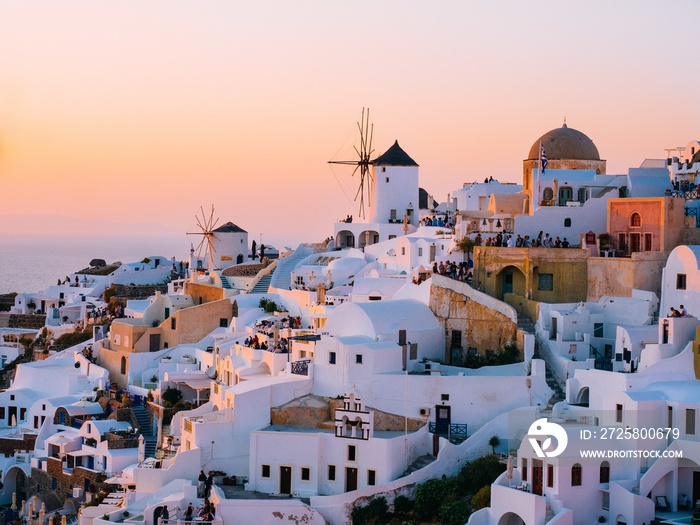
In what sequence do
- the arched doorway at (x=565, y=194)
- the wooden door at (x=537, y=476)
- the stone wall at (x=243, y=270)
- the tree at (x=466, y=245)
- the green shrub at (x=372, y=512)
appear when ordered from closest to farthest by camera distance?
the wooden door at (x=537, y=476), the green shrub at (x=372, y=512), the tree at (x=466, y=245), the arched doorway at (x=565, y=194), the stone wall at (x=243, y=270)

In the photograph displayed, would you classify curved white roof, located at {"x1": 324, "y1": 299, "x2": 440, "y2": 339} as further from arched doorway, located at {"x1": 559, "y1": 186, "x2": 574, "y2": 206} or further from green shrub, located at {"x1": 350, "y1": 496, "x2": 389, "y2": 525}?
arched doorway, located at {"x1": 559, "y1": 186, "x2": 574, "y2": 206}

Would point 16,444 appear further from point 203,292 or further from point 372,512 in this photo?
point 372,512

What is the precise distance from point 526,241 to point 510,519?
11.8 metres

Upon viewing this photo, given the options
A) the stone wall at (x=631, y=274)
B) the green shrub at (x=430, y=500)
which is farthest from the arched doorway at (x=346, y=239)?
the green shrub at (x=430, y=500)

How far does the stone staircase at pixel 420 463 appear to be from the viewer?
33406mm

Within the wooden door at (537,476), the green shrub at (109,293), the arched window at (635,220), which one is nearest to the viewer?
the wooden door at (537,476)

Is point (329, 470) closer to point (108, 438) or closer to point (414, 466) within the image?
point (414, 466)

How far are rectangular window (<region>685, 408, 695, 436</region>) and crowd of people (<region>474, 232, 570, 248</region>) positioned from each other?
9.72 m

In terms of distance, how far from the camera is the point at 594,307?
37.6 m

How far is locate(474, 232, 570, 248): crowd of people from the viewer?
39.6 metres

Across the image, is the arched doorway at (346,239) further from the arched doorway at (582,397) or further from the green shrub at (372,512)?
the green shrub at (372,512)

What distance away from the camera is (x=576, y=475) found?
29.5 m

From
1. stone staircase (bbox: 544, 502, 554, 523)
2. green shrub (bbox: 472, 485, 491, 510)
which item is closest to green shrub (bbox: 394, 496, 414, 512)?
green shrub (bbox: 472, 485, 491, 510)

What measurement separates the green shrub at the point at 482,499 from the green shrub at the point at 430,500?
1157mm
